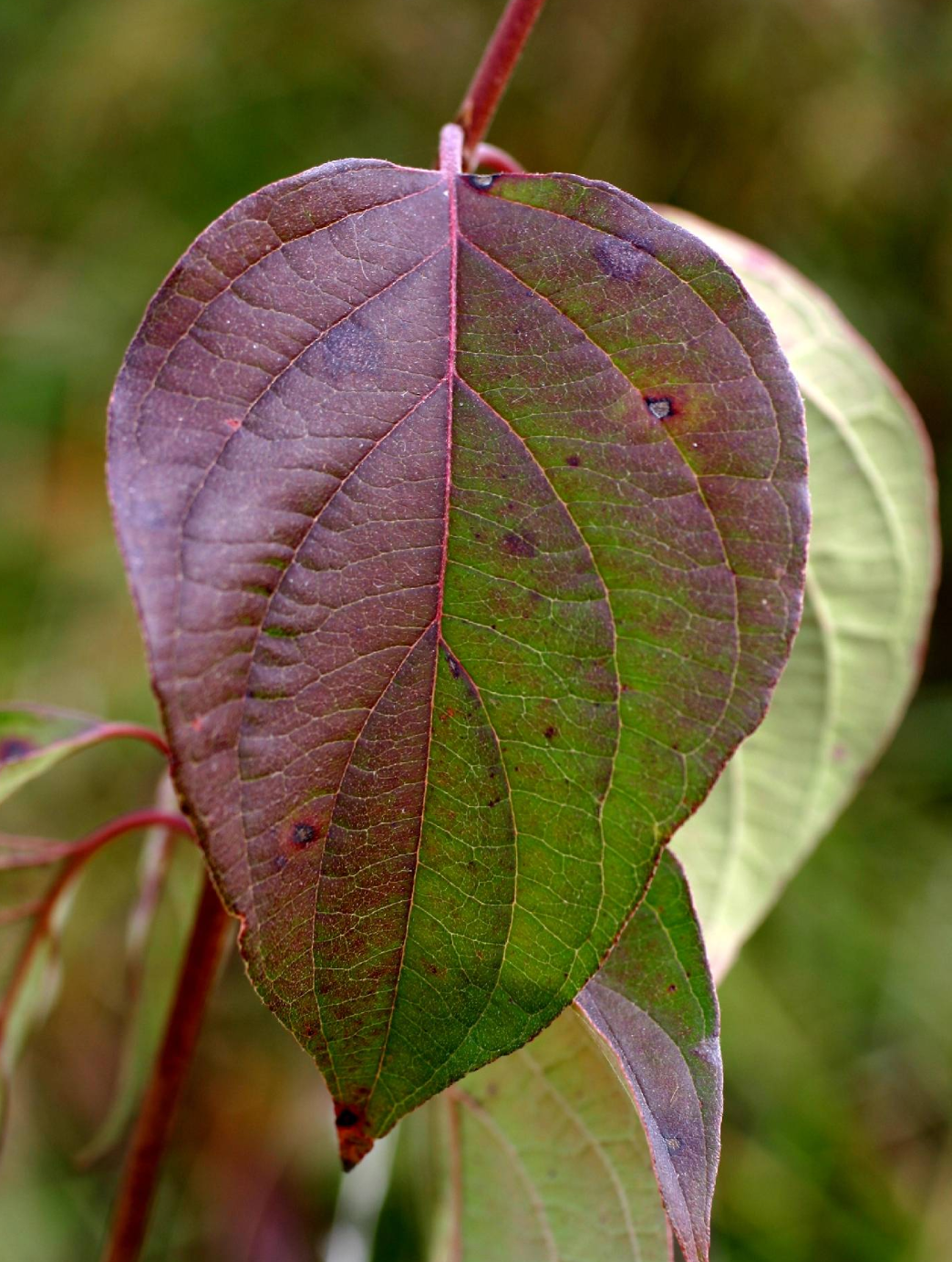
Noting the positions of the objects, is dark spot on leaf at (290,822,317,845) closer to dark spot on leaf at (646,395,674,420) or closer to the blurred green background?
dark spot on leaf at (646,395,674,420)

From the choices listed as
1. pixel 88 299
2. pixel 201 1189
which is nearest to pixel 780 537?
pixel 201 1189

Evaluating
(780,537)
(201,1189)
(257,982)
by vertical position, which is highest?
(780,537)

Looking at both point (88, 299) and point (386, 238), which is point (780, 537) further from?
point (88, 299)

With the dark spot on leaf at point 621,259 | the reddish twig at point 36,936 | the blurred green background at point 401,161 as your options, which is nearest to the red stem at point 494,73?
the dark spot on leaf at point 621,259

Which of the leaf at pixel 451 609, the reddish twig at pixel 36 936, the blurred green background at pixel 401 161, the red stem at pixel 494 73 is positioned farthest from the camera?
the blurred green background at pixel 401 161

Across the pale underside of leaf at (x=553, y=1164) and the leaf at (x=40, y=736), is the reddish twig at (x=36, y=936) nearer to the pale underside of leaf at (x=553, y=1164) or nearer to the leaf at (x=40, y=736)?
the leaf at (x=40, y=736)

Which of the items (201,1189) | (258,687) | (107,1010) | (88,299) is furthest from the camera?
(88,299)

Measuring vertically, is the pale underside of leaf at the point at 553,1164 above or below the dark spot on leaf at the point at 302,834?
below
